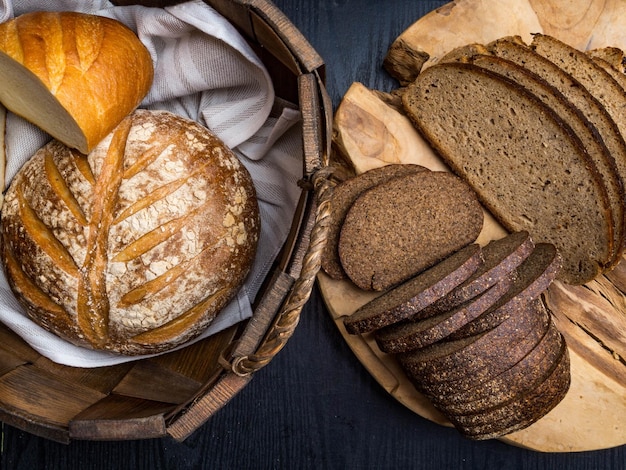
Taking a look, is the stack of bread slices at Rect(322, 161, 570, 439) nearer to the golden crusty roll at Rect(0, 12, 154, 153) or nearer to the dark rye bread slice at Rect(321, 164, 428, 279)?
the dark rye bread slice at Rect(321, 164, 428, 279)

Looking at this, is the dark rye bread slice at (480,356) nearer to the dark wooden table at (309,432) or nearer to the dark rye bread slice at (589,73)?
the dark wooden table at (309,432)

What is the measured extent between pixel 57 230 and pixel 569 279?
1.77 metres

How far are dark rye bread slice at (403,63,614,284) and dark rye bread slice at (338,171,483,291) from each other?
0.15m

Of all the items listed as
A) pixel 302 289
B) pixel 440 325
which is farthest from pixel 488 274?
pixel 302 289

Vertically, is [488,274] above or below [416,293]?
above

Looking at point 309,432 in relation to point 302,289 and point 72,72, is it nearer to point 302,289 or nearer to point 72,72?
point 302,289

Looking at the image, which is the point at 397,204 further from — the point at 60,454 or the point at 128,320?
the point at 60,454

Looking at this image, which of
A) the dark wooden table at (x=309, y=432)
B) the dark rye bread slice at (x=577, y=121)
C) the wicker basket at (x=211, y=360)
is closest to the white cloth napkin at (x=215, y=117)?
the wicker basket at (x=211, y=360)

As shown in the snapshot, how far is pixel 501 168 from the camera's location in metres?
2.26

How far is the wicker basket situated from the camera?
159 cm

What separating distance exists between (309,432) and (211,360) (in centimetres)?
68

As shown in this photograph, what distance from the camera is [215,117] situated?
2.07 m

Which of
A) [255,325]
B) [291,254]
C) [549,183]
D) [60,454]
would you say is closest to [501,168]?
[549,183]

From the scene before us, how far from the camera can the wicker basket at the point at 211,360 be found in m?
1.59
